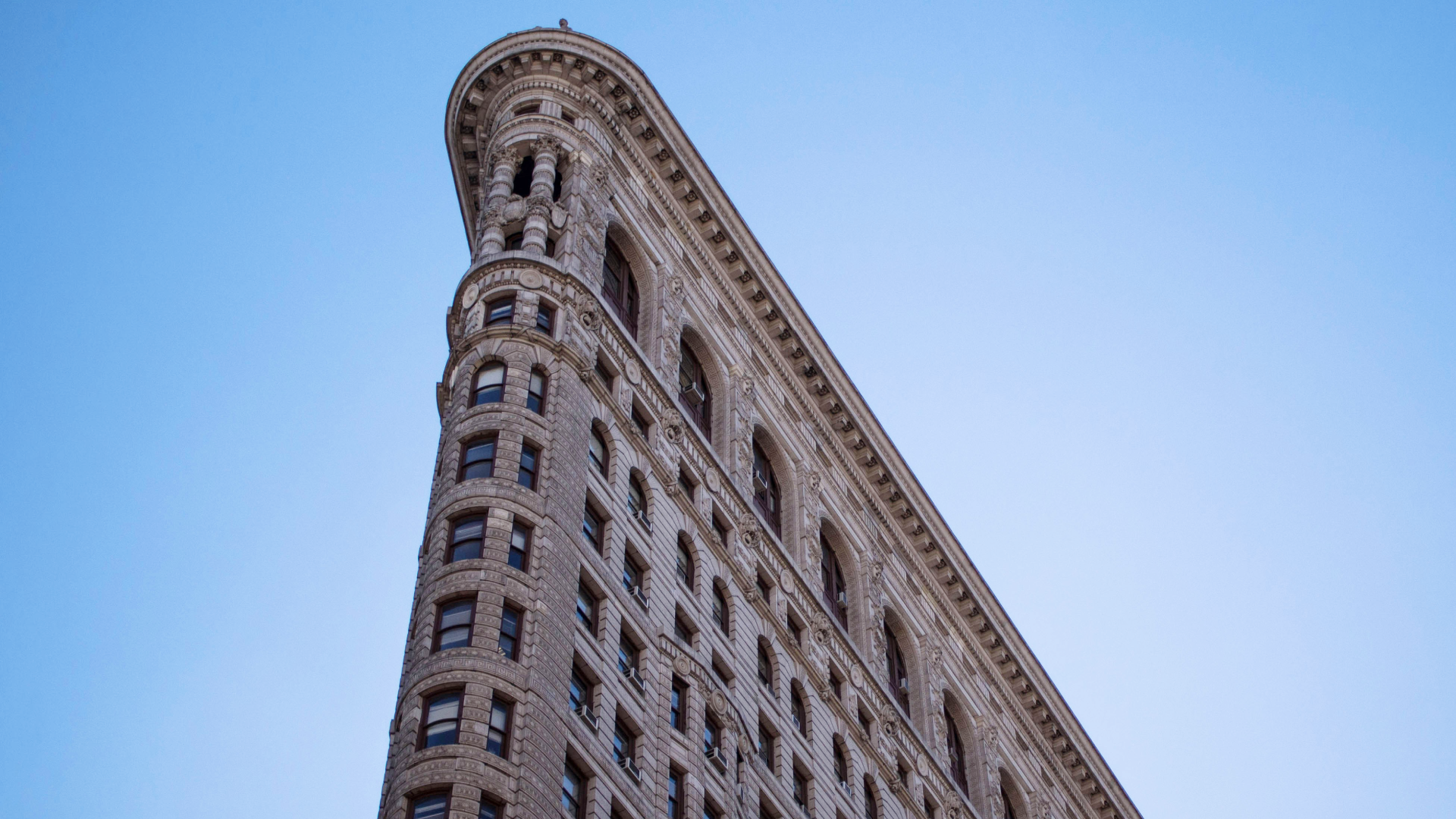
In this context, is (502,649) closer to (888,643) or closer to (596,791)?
(596,791)

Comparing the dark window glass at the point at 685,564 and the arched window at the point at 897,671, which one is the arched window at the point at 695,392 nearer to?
the dark window glass at the point at 685,564

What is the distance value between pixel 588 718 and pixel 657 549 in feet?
34.6

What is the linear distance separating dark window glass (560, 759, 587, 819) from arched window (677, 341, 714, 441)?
21.1 m

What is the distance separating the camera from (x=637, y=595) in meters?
56.6

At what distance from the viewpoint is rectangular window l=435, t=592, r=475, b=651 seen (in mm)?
48094

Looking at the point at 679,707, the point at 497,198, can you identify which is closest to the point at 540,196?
the point at 497,198

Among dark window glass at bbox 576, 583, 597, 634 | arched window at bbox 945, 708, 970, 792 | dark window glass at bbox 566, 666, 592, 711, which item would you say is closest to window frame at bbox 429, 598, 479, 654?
dark window glass at bbox 566, 666, 592, 711

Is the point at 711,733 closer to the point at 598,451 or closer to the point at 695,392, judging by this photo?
the point at 598,451

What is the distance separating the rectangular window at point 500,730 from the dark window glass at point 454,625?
2.04 meters

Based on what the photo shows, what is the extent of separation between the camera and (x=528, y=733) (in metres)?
46.2

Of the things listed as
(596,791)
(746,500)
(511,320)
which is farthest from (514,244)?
(596,791)

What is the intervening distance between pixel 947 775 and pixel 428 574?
102 ft

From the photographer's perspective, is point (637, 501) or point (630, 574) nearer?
point (630, 574)

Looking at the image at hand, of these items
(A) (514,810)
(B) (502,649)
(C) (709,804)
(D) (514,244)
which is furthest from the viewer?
(D) (514,244)
